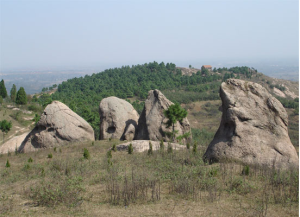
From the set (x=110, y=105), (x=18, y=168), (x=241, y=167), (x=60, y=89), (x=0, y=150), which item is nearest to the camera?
(x=241, y=167)

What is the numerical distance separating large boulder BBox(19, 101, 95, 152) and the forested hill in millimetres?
35615

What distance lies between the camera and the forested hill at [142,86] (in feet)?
220

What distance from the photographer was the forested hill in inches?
2638

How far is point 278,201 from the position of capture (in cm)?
775

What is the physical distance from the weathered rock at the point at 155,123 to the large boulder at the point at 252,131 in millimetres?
10875

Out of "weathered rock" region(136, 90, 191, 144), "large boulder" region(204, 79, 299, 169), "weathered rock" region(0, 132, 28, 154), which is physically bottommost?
"weathered rock" region(0, 132, 28, 154)

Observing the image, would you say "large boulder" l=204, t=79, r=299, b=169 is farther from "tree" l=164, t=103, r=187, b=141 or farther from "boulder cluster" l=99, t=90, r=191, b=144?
"boulder cluster" l=99, t=90, r=191, b=144

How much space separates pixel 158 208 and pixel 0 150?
21.7 meters

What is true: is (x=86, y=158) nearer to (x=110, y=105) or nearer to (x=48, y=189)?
(x=48, y=189)

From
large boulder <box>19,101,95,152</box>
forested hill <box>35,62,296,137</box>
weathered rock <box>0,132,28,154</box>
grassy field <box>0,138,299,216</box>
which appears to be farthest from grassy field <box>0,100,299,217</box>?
forested hill <box>35,62,296,137</box>

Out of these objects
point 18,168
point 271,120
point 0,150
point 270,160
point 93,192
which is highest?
point 271,120

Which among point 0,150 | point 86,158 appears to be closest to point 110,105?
point 0,150

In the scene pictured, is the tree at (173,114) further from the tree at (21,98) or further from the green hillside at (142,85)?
the tree at (21,98)

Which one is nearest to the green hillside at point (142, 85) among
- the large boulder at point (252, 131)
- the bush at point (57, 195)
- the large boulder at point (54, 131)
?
the large boulder at point (54, 131)
